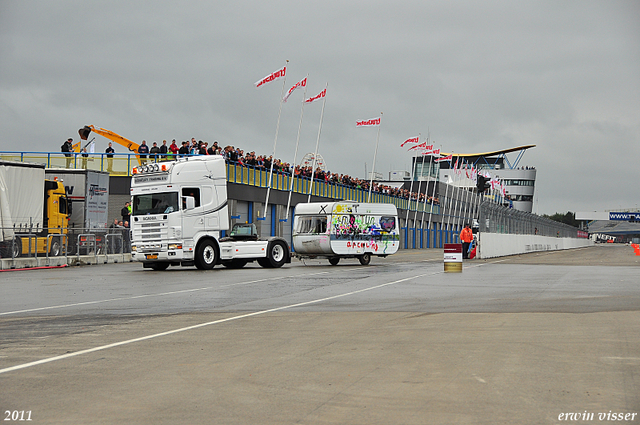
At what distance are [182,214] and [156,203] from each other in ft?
3.60

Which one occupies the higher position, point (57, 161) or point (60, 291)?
point (57, 161)

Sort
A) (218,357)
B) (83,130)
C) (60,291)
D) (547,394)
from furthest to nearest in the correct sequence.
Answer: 1. (83,130)
2. (60,291)
3. (218,357)
4. (547,394)

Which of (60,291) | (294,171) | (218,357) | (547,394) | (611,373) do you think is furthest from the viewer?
(294,171)

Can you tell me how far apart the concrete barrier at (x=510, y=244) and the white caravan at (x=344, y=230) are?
8242 mm

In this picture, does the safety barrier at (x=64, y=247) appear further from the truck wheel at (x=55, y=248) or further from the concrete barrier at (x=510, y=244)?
the concrete barrier at (x=510, y=244)

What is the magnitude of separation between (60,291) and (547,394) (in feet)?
45.5

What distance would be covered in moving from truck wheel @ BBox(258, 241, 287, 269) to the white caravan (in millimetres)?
2202

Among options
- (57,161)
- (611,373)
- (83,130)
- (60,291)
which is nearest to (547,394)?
(611,373)

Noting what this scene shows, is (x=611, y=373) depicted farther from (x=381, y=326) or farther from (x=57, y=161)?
(x=57, y=161)

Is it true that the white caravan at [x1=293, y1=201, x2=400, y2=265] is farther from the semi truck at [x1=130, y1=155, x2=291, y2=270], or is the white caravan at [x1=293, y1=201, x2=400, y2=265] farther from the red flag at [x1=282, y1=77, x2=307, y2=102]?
the red flag at [x1=282, y1=77, x2=307, y2=102]

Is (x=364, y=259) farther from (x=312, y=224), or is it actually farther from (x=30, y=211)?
(x=30, y=211)

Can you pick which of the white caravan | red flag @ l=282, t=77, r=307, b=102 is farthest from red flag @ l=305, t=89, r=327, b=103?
the white caravan

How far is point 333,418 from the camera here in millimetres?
5566

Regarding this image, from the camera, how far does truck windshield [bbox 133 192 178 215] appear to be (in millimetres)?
26328
